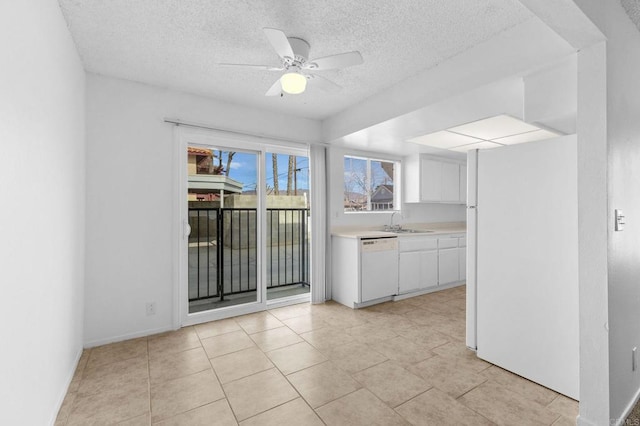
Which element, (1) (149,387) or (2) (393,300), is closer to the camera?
(1) (149,387)

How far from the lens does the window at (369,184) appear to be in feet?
15.4

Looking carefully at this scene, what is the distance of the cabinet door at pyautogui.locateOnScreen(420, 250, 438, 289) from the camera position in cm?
437

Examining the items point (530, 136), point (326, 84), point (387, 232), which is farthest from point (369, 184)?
Answer: point (326, 84)

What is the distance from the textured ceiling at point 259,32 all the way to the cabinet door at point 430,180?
2364mm

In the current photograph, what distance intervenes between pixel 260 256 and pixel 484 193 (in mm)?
2566

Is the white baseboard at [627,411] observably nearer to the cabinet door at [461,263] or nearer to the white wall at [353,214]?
the cabinet door at [461,263]

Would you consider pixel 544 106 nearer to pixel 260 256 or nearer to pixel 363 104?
pixel 363 104

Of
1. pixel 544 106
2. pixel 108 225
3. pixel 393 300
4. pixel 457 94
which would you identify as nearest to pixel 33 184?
pixel 108 225

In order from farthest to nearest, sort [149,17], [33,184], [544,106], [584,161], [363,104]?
[363,104], [544,106], [149,17], [584,161], [33,184]

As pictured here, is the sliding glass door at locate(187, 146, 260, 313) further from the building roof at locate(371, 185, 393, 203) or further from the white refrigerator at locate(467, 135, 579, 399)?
the white refrigerator at locate(467, 135, 579, 399)

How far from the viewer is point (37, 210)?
153cm

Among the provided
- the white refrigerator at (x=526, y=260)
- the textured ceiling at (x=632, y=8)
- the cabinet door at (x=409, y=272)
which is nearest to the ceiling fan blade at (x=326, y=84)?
the white refrigerator at (x=526, y=260)

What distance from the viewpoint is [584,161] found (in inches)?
64.6

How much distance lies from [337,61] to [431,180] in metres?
3.51
